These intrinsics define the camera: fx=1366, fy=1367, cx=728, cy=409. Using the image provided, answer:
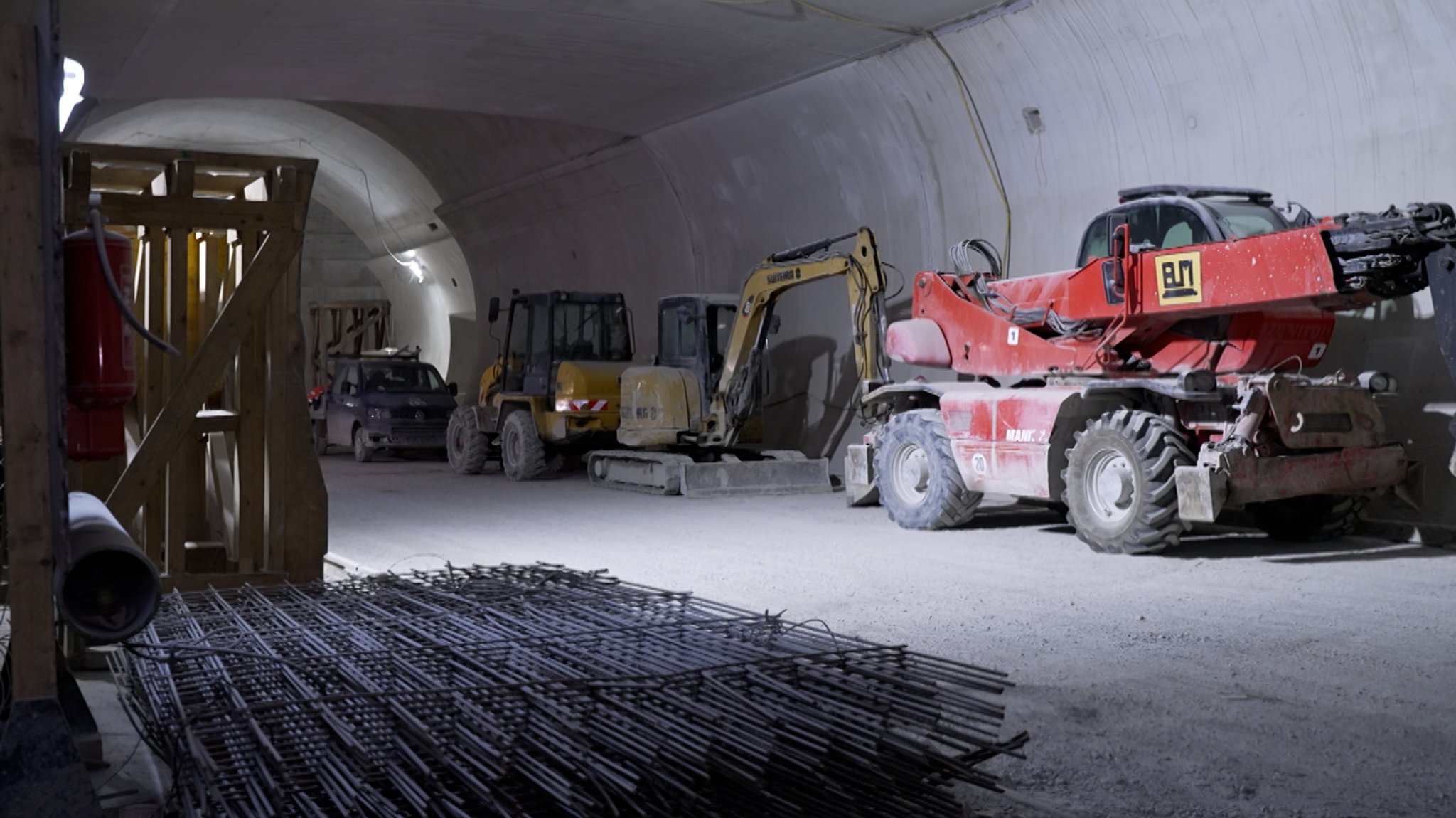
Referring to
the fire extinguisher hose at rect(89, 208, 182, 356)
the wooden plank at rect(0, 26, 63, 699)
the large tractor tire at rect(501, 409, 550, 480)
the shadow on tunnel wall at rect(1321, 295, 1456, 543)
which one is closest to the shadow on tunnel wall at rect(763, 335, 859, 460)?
the large tractor tire at rect(501, 409, 550, 480)

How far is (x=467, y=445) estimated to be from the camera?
57.7ft

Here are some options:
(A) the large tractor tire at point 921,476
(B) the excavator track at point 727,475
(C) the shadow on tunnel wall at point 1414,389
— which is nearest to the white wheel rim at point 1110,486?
(A) the large tractor tire at point 921,476

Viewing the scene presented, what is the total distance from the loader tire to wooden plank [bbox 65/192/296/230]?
22.6 ft

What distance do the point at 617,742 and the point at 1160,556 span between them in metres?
6.05

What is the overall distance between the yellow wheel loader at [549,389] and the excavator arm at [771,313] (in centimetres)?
172

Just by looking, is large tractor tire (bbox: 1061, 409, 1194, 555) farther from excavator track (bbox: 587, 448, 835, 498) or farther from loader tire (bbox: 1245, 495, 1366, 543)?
excavator track (bbox: 587, 448, 835, 498)

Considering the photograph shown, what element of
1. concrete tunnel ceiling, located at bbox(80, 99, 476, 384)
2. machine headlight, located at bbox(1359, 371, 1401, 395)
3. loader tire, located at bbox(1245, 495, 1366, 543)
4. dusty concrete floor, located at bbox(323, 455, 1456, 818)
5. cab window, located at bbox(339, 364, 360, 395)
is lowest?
dusty concrete floor, located at bbox(323, 455, 1456, 818)

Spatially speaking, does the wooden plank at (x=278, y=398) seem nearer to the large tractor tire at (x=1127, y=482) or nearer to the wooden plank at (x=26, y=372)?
the wooden plank at (x=26, y=372)

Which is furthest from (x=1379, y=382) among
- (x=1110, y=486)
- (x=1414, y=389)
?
(x=1110, y=486)

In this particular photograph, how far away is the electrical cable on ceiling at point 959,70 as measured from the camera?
12.0 m

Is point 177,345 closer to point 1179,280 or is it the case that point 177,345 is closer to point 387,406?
point 1179,280

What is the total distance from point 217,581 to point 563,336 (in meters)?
10.4

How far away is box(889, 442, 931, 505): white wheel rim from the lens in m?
11.1

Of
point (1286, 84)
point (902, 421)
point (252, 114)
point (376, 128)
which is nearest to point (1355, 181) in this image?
point (1286, 84)
